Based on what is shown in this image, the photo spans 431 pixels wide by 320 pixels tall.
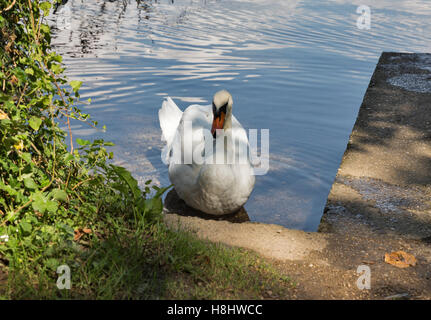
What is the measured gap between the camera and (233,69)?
10.0 metres

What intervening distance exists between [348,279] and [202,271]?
3.48 feet

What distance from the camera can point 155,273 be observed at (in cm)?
295

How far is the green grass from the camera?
111 inches

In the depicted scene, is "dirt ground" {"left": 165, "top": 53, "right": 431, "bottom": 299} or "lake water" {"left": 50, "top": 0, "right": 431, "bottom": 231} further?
"lake water" {"left": 50, "top": 0, "right": 431, "bottom": 231}

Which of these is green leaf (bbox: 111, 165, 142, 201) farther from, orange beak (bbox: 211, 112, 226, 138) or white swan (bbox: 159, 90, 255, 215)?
orange beak (bbox: 211, 112, 226, 138)

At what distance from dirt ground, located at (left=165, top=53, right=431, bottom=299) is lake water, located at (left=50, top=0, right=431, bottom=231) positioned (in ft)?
1.88

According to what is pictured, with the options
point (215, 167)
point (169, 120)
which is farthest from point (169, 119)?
point (215, 167)

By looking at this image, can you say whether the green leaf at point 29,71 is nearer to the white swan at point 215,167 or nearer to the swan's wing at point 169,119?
the white swan at point 215,167

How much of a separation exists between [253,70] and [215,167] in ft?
18.9

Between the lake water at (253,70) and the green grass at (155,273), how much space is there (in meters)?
2.02

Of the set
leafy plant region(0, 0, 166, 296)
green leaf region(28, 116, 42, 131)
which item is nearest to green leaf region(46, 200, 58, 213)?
leafy plant region(0, 0, 166, 296)

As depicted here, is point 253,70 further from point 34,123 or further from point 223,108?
point 34,123
